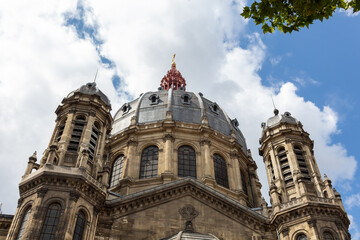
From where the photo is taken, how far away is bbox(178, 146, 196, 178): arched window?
3562 cm

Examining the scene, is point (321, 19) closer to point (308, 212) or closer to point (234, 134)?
point (308, 212)

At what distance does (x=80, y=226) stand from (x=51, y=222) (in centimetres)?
181

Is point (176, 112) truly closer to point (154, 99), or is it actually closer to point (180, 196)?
point (154, 99)

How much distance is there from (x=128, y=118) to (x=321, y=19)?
34621 mm

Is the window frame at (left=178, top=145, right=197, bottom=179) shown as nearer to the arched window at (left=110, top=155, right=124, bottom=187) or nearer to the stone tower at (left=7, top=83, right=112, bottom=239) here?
the arched window at (left=110, top=155, right=124, bottom=187)

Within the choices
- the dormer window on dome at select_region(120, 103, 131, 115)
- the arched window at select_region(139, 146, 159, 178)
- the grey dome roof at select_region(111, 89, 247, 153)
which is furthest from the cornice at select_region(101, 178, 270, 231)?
the dormer window on dome at select_region(120, 103, 131, 115)

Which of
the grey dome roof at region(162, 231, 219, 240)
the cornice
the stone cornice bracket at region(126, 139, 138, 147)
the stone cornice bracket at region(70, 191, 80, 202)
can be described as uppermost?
the stone cornice bracket at region(126, 139, 138, 147)

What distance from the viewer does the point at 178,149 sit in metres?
37.4

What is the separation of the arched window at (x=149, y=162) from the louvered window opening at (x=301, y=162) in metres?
12.9

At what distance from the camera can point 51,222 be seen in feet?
71.6

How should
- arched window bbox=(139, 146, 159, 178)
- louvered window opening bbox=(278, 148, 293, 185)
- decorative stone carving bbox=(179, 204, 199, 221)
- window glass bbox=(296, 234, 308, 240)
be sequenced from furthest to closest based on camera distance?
arched window bbox=(139, 146, 159, 178) < louvered window opening bbox=(278, 148, 293, 185) < decorative stone carving bbox=(179, 204, 199, 221) < window glass bbox=(296, 234, 308, 240)

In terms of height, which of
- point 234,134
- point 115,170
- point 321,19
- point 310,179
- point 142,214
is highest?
point 234,134

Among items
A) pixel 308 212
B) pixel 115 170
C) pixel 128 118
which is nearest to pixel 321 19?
pixel 308 212

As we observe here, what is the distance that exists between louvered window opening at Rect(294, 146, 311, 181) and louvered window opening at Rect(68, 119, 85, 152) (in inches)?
705
